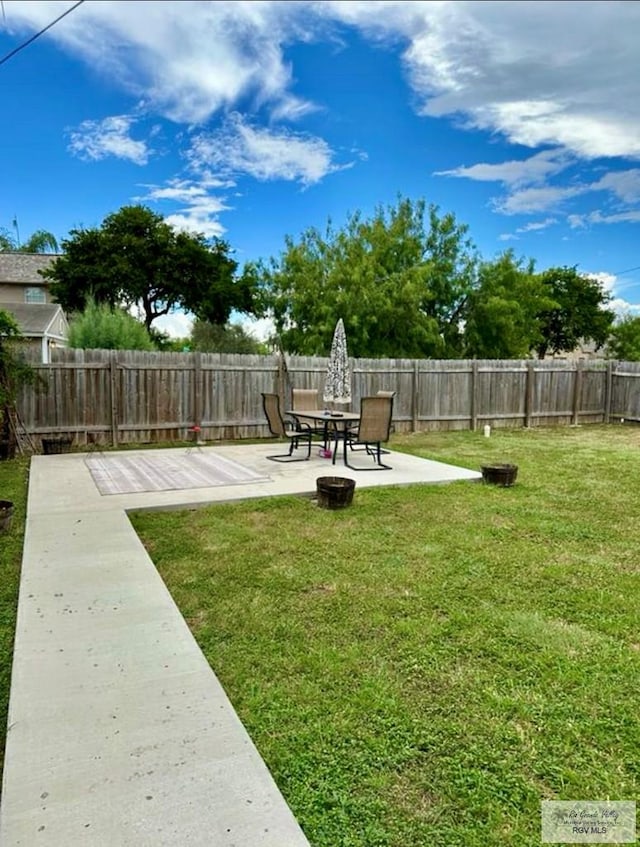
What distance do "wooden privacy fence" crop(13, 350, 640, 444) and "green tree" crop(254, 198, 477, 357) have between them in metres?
5.54

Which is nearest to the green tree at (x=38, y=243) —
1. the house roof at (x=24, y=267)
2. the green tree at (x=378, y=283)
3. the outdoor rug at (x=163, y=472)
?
the house roof at (x=24, y=267)

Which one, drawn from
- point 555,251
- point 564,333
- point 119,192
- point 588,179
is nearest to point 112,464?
point 588,179

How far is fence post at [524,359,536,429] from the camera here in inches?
506

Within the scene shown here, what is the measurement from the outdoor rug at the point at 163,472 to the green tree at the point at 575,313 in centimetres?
3121

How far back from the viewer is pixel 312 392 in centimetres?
937

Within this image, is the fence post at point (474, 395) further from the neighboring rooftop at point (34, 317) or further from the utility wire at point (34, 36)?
the neighboring rooftop at point (34, 317)

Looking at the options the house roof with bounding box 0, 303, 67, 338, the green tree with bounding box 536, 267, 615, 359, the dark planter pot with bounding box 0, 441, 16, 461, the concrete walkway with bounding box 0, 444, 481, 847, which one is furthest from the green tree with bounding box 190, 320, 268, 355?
the concrete walkway with bounding box 0, 444, 481, 847

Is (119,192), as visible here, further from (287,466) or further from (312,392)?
(287,466)

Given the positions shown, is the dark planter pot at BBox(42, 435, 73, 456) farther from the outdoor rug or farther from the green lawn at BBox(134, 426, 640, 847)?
the green lawn at BBox(134, 426, 640, 847)

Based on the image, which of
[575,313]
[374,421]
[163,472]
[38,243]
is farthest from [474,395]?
[38,243]

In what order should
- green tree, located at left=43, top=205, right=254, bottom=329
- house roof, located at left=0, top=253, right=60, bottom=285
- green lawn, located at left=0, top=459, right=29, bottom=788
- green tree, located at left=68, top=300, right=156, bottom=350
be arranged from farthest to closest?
house roof, located at left=0, top=253, right=60, bottom=285 < green tree, located at left=43, top=205, right=254, bottom=329 < green tree, located at left=68, top=300, right=156, bottom=350 < green lawn, located at left=0, top=459, right=29, bottom=788

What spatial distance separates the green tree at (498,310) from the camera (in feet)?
64.1

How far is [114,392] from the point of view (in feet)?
29.9

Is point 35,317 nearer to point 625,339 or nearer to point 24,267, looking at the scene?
point 24,267
